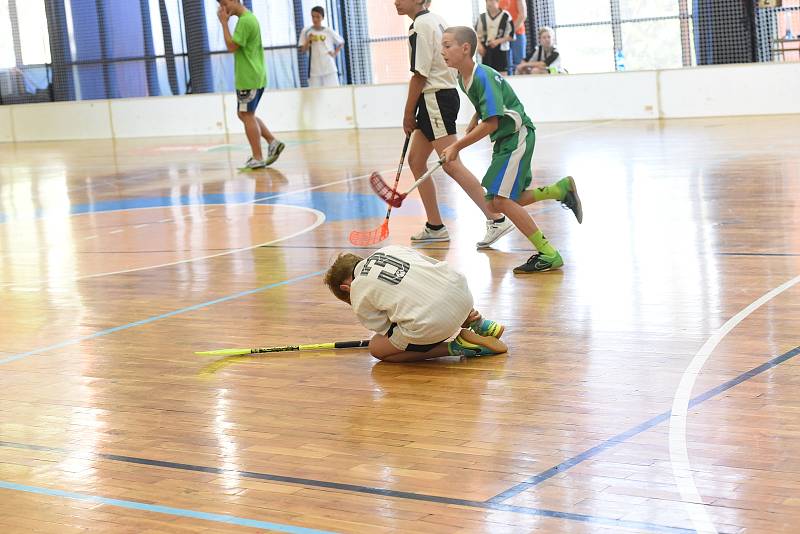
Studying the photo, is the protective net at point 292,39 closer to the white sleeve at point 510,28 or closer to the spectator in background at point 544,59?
the spectator in background at point 544,59

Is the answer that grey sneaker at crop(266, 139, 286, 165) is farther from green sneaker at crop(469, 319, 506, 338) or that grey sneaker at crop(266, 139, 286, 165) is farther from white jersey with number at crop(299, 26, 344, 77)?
green sneaker at crop(469, 319, 506, 338)

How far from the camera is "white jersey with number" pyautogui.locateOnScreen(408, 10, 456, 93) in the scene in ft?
24.6

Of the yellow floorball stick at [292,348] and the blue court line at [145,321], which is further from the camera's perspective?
the blue court line at [145,321]

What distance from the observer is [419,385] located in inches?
179

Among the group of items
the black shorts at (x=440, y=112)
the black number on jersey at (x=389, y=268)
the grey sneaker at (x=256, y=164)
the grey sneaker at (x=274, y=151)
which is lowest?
the black number on jersey at (x=389, y=268)

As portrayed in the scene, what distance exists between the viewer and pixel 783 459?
3420 millimetres

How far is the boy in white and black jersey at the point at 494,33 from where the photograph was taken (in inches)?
663

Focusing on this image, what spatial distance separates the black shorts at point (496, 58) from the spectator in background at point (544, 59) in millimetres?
330

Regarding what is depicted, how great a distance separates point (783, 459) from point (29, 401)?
9.33ft

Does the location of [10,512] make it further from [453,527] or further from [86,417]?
[453,527]

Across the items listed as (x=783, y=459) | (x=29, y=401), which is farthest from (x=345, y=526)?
(x=29, y=401)

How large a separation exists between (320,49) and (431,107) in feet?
A: 39.4

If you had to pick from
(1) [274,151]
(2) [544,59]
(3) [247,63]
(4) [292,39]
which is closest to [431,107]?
(3) [247,63]

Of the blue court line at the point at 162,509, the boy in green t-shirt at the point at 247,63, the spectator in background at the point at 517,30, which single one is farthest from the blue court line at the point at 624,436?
the spectator in background at the point at 517,30
